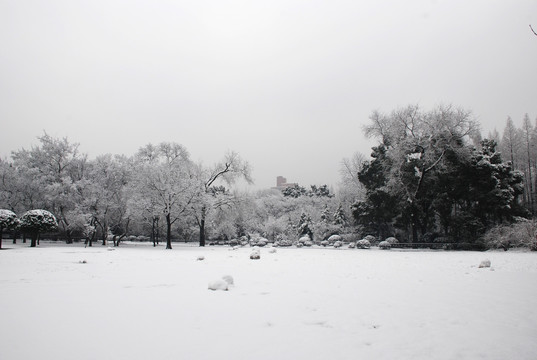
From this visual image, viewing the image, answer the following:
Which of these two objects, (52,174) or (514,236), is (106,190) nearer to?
(52,174)

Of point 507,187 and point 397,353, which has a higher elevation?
point 507,187

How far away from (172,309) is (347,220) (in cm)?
4010

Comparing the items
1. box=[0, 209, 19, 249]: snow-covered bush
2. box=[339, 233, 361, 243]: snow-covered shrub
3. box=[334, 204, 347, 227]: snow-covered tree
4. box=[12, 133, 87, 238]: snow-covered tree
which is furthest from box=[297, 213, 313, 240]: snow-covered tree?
box=[0, 209, 19, 249]: snow-covered bush

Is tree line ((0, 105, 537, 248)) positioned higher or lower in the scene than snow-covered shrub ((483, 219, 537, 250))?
higher

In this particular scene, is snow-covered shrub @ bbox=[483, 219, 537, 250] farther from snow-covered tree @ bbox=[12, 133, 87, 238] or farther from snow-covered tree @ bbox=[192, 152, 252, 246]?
snow-covered tree @ bbox=[12, 133, 87, 238]

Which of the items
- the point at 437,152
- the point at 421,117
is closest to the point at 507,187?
the point at 437,152

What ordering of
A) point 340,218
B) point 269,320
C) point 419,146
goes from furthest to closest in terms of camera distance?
point 340,218 → point 419,146 → point 269,320

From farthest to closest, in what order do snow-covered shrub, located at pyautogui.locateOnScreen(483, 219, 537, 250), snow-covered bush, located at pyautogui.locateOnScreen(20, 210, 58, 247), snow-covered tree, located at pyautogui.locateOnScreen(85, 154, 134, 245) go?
snow-covered tree, located at pyautogui.locateOnScreen(85, 154, 134, 245) → snow-covered bush, located at pyautogui.locateOnScreen(20, 210, 58, 247) → snow-covered shrub, located at pyautogui.locateOnScreen(483, 219, 537, 250)

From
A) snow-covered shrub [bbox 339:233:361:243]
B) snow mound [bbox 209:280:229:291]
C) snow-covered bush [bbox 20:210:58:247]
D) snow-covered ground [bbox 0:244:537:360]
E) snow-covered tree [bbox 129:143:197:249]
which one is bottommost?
snow-covered shrub [bbox 339:233:361:243]

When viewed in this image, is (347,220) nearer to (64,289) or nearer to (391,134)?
(391,134)

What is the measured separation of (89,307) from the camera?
17.3 feet

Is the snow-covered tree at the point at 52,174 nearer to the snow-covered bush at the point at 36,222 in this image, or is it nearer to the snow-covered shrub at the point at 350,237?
the snow-covered bush at the point at 36,222

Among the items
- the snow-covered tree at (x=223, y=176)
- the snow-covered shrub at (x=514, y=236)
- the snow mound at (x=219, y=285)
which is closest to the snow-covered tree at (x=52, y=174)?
the snow-covered tree at (x=223, y=176)

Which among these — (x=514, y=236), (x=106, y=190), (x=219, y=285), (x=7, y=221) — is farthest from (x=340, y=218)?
(x=219, y=285)
